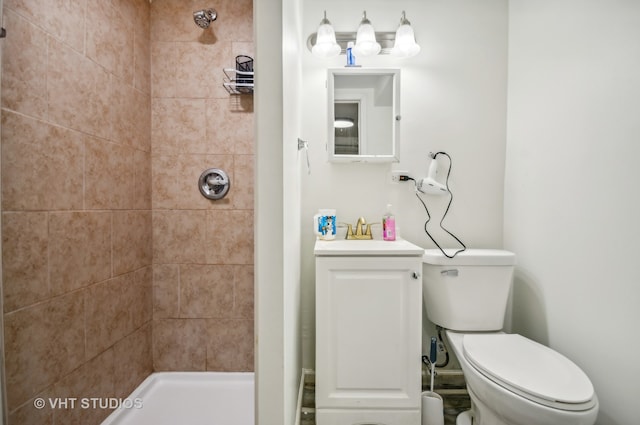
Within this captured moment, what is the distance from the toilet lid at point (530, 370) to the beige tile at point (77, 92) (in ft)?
6.26

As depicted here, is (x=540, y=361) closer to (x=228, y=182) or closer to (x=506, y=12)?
(x=228, y=182)

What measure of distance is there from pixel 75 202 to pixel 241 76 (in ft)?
3.41

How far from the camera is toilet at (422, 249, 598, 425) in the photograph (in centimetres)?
85

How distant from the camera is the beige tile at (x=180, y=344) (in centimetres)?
165

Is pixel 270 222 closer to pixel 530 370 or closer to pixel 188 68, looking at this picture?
pixel 530 370

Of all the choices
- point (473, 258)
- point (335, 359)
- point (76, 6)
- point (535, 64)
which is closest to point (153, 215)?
point (76, 6)

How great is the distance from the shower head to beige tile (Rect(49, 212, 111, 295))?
45.8 inches

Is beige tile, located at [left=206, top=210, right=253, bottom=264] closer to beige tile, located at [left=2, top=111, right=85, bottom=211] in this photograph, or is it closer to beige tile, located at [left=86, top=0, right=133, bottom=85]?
beige tile, located at [left=2, top=111, right=85, bottom=211]

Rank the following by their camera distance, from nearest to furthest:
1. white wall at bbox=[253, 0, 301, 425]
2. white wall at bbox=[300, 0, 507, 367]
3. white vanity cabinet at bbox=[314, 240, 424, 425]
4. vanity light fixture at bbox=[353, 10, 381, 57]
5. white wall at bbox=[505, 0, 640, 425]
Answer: white wall at bbox=[253, 0, 301, 425] → white wall at bbox=[505, 0, 640, 425] → white vanity cabinet at bbox=[314, 240, 424, 425] → vanity light fixture at bbox=[353, 10, 381, 57] → white wall at bbox=[300, 0, 507, 367]

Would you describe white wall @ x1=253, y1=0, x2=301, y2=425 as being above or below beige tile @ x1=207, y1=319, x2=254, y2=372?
above

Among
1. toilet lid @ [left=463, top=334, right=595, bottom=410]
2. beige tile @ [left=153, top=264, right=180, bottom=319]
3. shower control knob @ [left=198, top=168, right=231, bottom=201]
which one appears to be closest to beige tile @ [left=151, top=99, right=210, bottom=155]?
shower control knob @ [left=198, top=168, right=231, bottom=201]

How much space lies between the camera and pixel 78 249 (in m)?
1.16

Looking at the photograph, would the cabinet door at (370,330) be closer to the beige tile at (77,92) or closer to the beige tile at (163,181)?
the beige tile at (163,181)

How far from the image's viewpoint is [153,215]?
1.63 meters
